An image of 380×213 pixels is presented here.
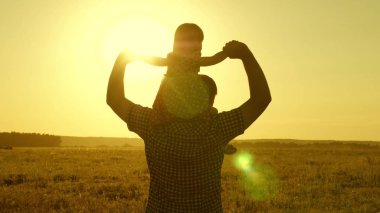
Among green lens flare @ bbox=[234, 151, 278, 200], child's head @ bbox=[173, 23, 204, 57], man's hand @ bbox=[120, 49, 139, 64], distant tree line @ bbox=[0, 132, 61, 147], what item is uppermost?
child's head @ bbox=[173, 23, 204, 57]

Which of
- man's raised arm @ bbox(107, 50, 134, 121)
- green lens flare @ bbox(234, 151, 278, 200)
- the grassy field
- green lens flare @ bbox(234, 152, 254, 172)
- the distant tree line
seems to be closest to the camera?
man's raised arm @ bbox(107, 50, 134, 121)

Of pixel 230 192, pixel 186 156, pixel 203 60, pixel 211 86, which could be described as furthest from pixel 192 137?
pixel 230 192

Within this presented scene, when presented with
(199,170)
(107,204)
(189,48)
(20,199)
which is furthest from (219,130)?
(20,199)

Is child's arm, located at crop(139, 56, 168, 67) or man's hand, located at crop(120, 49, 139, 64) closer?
child's arm, located at crop(139, 56, 168, 67)

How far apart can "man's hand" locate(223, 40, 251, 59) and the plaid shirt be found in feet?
0.96

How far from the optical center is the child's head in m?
2.29

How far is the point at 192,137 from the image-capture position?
240 cm

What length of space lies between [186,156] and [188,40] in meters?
0.59

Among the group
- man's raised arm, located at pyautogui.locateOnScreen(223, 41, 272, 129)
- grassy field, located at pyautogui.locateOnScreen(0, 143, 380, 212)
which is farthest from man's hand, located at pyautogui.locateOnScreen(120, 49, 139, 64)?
grassy field, located at pyautogui.locateOnScreen(0, 143, 380, 212)

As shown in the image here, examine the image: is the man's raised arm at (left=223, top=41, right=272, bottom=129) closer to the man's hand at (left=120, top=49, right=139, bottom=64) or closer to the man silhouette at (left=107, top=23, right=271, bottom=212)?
the man silhouette at (left=107, top=23, right=271, bottom=212)

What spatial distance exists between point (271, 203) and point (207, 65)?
11.9 metres

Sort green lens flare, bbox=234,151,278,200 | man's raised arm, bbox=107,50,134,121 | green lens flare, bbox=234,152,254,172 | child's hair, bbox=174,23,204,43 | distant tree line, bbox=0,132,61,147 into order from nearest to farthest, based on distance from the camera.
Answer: child's hair, bbox=174,23,204,43
man's raised arm, bbox=107,50,134,121
green lens flare, bbox=234,151,278,200
green lens flare, bbox=234,152,254,172
distant tree line, bbox=0,132,61,147

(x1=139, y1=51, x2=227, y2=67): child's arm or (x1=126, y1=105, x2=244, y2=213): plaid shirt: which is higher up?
(x1=139, y1=51, x2=227, y2=67): child's arm

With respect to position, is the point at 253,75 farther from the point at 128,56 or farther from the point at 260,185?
the point at 260,185
